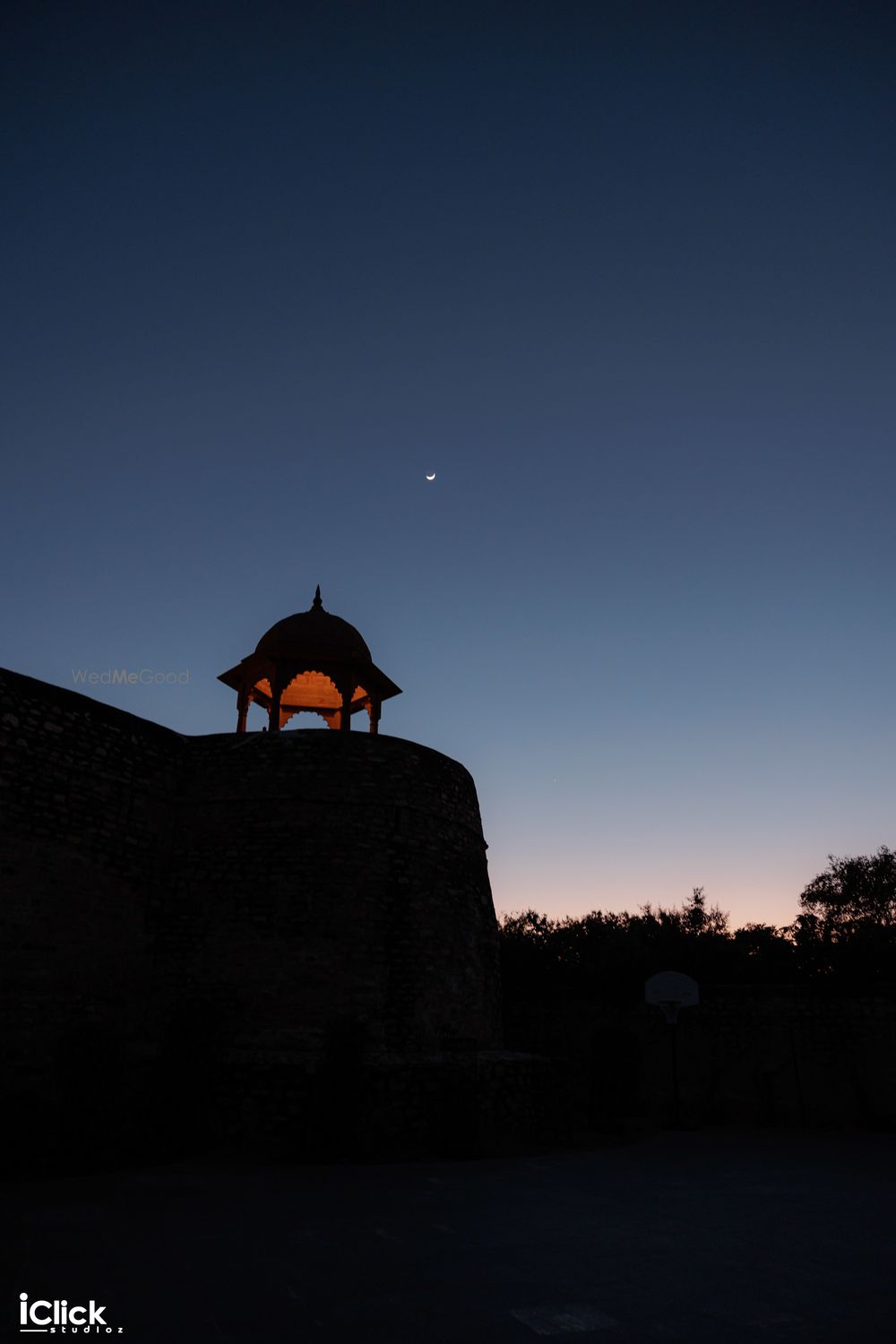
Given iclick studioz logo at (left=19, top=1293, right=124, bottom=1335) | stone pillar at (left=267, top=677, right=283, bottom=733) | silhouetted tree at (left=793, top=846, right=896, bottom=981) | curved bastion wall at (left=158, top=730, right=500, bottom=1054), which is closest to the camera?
iclick studioz logo at (left=19, top=1293, right=124, bottom=1335)

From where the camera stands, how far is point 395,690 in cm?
2033

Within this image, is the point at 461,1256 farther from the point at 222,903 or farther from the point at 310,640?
the point at 310,640

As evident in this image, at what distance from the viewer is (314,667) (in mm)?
19141

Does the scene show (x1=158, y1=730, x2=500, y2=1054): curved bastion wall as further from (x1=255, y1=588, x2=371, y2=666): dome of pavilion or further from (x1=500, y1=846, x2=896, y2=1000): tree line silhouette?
(x1=500, y1=846, x2=896, y2=1000): tree line silhouette

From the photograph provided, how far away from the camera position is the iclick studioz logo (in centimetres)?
426

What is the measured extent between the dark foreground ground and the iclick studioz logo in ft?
0.20

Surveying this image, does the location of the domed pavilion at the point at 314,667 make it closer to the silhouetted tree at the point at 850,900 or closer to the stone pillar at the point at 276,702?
the stone pillar at the point at 276,702

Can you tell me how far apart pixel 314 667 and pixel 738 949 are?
52.2ft

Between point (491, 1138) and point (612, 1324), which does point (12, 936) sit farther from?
point (612, 1324)

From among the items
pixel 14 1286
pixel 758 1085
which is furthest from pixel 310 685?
pixel 14 1286

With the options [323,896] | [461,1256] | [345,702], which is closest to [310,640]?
[345,702]

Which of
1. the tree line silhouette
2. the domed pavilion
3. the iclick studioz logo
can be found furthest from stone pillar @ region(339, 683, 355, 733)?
the iclick studioz logo

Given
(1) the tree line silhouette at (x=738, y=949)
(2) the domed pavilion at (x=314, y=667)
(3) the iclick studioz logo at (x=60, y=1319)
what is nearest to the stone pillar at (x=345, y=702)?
(2) the domed pavilion at (x=314, y=667)

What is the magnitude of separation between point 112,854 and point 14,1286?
33.5 ft
